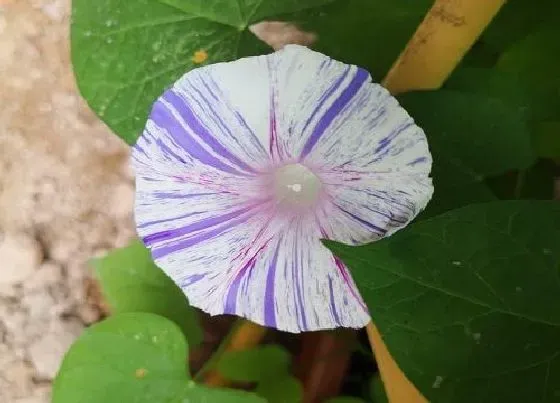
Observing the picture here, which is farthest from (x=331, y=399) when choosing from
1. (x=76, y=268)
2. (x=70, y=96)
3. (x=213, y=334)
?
(x=70, y=96)

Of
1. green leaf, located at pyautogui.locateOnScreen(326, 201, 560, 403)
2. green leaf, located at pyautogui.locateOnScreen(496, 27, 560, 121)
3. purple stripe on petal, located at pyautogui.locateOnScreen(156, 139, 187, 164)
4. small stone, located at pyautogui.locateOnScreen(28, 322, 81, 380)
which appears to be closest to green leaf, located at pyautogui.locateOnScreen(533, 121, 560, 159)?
green leaf, located at pyautogui.locateOnScreen(496, 27, 560, 121)

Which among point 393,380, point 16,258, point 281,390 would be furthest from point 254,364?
point 16,258

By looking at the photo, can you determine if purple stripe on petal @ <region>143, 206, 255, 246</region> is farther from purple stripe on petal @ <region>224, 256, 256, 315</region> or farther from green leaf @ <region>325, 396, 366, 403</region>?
green leaf @ <region>325, 396, 366, 403</region>

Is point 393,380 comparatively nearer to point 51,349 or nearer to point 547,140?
point 547,140

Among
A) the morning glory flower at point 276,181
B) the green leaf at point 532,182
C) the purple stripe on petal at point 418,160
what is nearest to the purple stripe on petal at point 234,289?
the morning glory flower at point 276,181

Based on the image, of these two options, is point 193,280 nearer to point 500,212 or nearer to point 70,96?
point 500,212
